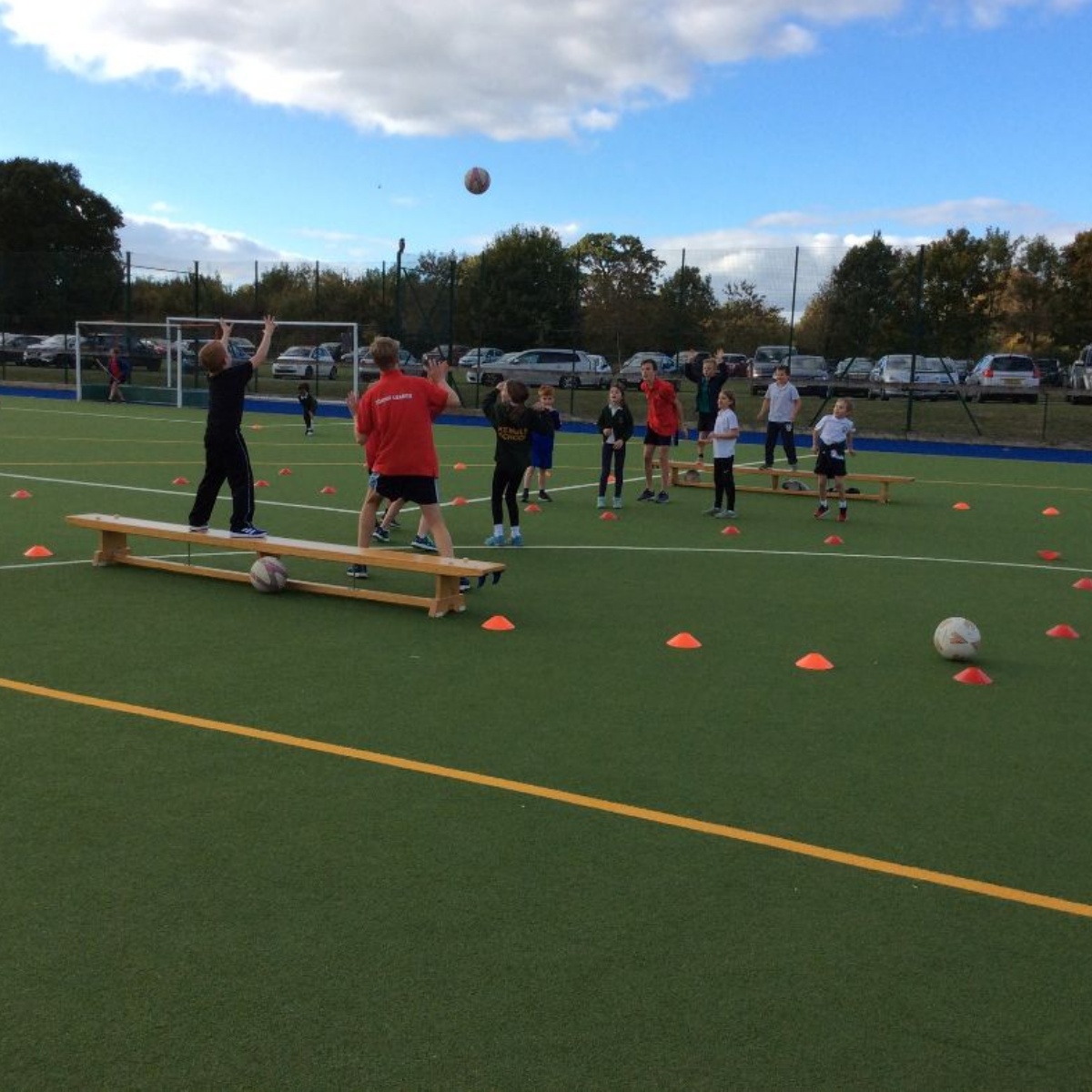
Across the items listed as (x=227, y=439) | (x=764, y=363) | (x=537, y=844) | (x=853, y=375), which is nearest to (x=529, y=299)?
(x=764, y=363)

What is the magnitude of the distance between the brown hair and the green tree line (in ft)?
78.1

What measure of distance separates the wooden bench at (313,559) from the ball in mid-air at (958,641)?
3.07m

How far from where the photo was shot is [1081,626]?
29.3 ft

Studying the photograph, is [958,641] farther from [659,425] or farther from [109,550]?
[659,425]

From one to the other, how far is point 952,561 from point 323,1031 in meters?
9.67

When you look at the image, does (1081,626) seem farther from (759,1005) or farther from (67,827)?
(67,827)

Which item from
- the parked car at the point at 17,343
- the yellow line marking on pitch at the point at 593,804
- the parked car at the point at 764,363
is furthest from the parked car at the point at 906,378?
the parked car at the point at 17,343

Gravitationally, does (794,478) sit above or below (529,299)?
below

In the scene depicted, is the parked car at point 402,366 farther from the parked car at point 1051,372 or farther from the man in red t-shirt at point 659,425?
the parked car at point 1051,372

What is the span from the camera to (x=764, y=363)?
120ft

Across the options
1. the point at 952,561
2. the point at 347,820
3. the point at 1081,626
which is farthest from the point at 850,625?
the point at 347,820

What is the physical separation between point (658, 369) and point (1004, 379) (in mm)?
10173

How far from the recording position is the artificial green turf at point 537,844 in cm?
344

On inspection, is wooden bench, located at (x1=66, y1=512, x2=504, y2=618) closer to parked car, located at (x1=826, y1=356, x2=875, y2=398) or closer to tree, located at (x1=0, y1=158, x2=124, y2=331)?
parked car, located at (x1=826, y1=356, x2=875, y2=398)
